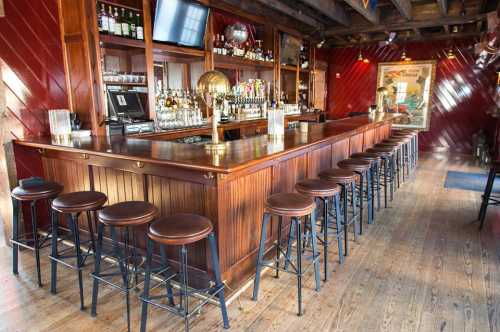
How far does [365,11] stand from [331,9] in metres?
0.60

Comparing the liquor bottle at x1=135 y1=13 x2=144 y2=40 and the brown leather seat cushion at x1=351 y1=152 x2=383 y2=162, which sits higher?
the liquor bottle at x1=135 y1=13 x2=144 y2=40

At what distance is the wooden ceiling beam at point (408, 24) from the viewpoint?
5633 millimetres

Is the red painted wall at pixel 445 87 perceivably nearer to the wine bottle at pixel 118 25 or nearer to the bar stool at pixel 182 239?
the wine bottle at pixel 118 25

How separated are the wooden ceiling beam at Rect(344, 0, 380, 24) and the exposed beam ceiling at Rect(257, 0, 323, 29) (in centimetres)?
106

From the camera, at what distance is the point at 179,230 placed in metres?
1.84

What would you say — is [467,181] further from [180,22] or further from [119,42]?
[119,42]

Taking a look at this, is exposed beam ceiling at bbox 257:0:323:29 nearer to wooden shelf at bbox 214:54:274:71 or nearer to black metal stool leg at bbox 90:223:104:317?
wooden shelf at bbox 214:54:274:71

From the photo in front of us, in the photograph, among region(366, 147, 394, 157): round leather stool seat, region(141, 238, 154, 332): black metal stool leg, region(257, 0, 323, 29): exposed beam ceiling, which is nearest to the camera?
region(141, 238, 154, 332): black metal stool leg

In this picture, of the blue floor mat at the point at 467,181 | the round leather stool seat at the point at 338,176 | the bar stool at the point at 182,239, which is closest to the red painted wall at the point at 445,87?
the blue floor mat at the point at 467,181

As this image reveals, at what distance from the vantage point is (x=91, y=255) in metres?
2.99

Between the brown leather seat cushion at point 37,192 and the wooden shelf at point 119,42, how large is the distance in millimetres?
1626

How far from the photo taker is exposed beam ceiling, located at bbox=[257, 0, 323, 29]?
5.03 meters

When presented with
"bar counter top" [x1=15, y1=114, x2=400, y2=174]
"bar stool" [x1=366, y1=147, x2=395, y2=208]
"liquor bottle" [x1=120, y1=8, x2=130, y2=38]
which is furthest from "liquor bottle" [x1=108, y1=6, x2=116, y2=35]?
"bar stool" [x1=366, y1=147, x2=395, y2=208]

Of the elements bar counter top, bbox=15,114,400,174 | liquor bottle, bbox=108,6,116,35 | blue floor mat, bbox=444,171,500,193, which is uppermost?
liquor bottle, bbox=108,6,116,35
